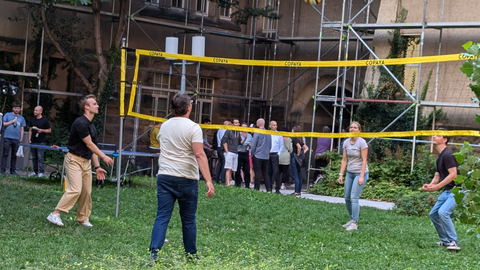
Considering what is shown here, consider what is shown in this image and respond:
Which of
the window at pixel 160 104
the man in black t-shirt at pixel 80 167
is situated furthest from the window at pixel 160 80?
the man in black t-shirt at pixel 80 167

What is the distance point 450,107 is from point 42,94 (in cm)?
1249

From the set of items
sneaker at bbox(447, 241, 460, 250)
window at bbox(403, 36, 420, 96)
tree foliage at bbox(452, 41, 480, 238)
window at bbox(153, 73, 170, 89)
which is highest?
window at bbox(403, 36, 420, 96)

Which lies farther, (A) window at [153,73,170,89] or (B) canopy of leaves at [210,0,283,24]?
(A) window at [153,73,170,89]

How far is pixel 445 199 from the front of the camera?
29.0ft

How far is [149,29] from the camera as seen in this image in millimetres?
21391

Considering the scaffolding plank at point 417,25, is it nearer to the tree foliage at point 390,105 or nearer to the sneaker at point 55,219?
the tree foliage at point 390,105

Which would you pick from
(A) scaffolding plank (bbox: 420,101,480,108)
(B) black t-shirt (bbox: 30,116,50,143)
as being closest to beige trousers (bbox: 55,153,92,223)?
(B) black t-shirt (bbox: 30,116,50,143)

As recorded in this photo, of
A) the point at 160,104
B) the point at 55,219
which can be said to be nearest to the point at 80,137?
the point at 55,219

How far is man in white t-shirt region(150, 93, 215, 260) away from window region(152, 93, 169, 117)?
1526 cm

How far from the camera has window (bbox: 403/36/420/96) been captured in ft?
58.1

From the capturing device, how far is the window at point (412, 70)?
1772 cm

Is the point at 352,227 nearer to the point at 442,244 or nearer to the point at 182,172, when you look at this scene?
the point at 442,244

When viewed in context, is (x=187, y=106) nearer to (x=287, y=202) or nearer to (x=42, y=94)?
(x=287, y=202)

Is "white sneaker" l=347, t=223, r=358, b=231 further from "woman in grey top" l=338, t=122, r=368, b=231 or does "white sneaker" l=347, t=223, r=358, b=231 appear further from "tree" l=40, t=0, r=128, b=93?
"tree" l=40, t=0, r=128, b=93
